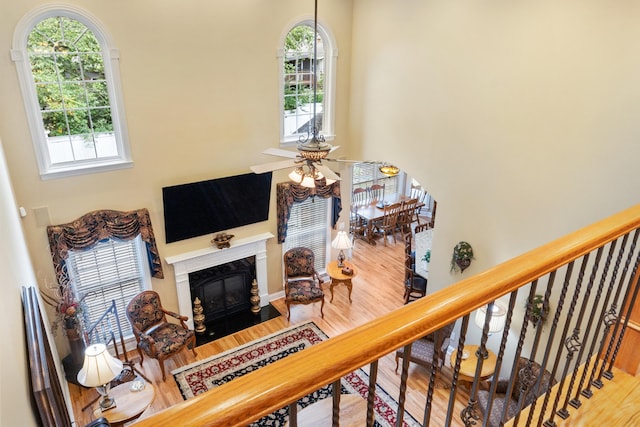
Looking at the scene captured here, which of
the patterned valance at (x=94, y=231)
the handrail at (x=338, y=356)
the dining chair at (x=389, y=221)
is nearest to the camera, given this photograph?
the handrail at (x=338, y=356)

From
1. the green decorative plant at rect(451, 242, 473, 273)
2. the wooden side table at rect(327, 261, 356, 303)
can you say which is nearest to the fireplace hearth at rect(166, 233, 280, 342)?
the wooden side table at rect(327, 261, 356, 303)

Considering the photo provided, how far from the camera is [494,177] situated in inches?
217

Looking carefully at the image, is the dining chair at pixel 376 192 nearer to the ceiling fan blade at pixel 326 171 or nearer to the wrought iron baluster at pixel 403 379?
the ceiling fan blade at pixel 326 171

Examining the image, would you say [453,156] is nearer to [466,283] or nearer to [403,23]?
[403,23]

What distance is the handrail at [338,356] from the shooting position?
0.71m

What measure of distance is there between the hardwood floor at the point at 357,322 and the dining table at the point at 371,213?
0.28m

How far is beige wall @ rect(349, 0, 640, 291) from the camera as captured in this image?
4.31 meters

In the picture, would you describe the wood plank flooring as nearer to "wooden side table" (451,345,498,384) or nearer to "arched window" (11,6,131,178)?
"wooden side table" (451,345,498,384)

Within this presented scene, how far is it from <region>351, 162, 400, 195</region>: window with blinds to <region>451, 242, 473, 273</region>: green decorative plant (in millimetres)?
5271

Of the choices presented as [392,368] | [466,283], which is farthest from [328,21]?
[466,283]

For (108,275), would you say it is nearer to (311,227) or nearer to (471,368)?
(311,227)

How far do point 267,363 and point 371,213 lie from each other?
525 cm

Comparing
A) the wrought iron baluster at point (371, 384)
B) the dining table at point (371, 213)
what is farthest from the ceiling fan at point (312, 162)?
the dining table at point (371, 213)

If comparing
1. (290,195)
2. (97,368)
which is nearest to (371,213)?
(290,195)
